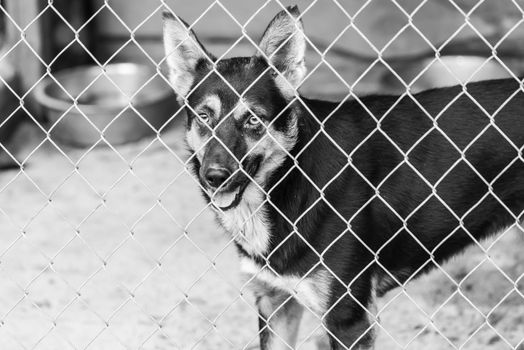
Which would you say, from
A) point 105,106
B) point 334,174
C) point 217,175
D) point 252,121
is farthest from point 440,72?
point 217,175

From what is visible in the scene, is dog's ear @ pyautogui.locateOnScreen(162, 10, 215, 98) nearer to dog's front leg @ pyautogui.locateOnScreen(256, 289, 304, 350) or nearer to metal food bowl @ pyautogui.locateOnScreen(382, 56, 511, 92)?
dog's front leg @ pyautogui.locateOnScreen(256, 289, 304, 350)

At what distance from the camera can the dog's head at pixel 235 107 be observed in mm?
3145

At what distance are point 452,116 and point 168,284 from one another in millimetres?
1909

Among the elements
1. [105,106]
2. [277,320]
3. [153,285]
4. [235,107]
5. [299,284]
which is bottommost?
[153,285]

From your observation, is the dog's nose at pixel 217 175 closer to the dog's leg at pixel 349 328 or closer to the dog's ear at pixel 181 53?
the dog's ear at pixel 181 53

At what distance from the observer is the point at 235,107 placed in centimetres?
327

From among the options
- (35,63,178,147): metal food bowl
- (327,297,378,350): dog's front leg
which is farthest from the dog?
(35,63,178,147): metal food bowl

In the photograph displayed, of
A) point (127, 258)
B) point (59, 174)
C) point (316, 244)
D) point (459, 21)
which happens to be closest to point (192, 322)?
point (127, 258)

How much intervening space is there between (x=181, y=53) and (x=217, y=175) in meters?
0.62

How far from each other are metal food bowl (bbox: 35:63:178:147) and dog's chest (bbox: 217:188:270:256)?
242cm

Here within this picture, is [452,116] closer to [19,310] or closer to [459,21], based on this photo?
[19,310]

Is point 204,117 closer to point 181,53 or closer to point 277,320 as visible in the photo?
point 181,53

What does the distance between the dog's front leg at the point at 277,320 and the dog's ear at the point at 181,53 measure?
39.5 inches

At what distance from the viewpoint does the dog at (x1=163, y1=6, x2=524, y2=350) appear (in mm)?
3271
